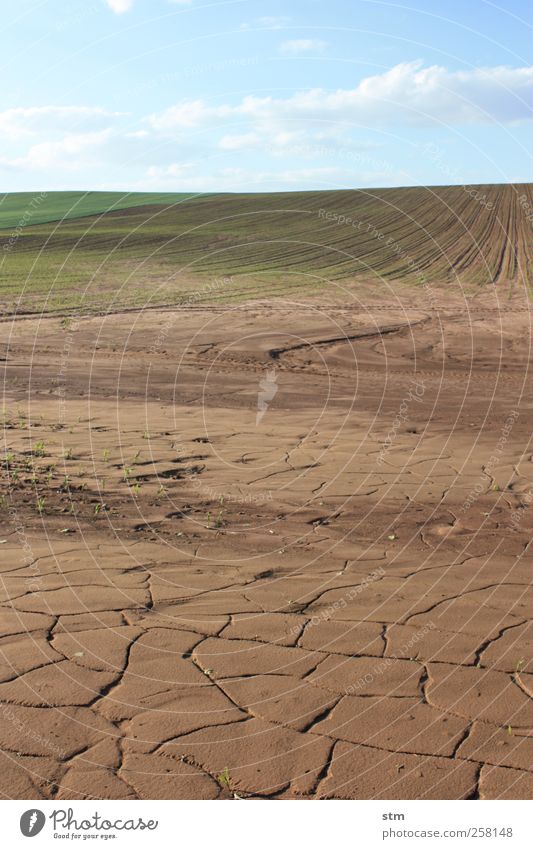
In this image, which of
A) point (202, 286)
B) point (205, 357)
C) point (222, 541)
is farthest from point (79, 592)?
point (202, 286)

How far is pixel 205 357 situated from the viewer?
57.6 ft

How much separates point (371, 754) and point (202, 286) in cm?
2325

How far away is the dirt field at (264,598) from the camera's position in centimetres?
409

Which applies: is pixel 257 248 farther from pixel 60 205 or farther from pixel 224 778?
pixel 224 778

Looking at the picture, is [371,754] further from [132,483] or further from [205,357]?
[205,357]

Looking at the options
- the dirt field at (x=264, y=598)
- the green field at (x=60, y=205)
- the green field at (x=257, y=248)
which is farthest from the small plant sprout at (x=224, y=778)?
the green field at (x=60, y=205)

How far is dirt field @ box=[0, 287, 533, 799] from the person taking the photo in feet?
13.4

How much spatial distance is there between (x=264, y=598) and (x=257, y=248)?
91.3 ft
